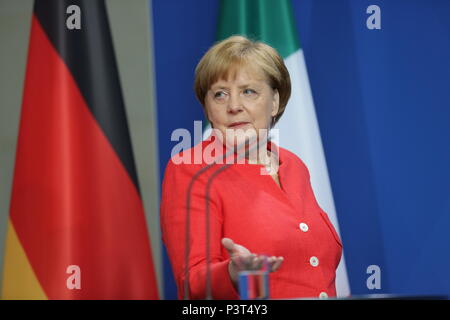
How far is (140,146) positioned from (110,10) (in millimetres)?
617

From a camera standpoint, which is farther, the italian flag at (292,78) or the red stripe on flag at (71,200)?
the italian flag at (292,78)

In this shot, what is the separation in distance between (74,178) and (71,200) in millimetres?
86

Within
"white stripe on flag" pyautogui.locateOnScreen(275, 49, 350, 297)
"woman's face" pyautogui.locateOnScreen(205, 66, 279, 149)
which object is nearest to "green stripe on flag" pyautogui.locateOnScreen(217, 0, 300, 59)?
"white stripe on flag" pyautogui.locateOnScreen(275, 49, 350, 297)

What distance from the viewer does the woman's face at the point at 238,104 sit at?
198 centimetres

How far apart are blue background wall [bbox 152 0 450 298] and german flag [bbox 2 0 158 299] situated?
37cm

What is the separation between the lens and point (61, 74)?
2562mm

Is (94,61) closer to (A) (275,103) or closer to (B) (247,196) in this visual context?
(A) (275,103)

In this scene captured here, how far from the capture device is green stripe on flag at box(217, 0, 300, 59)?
2748mm

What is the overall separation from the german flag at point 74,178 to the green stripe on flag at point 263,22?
1.66ft

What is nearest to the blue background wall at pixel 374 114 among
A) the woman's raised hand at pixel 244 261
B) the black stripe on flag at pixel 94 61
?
the black stripe on flag at pixel 94 61

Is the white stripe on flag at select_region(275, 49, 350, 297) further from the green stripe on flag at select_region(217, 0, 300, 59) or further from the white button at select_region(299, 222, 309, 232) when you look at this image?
the white button at select_region(299, 222, 309, 232)

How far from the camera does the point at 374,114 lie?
2951mm

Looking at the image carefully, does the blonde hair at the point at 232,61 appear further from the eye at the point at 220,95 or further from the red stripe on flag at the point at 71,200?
the red stripe on flag at the point at 71,200

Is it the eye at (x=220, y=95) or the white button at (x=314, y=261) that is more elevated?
the eye at (x=220, y=95)
